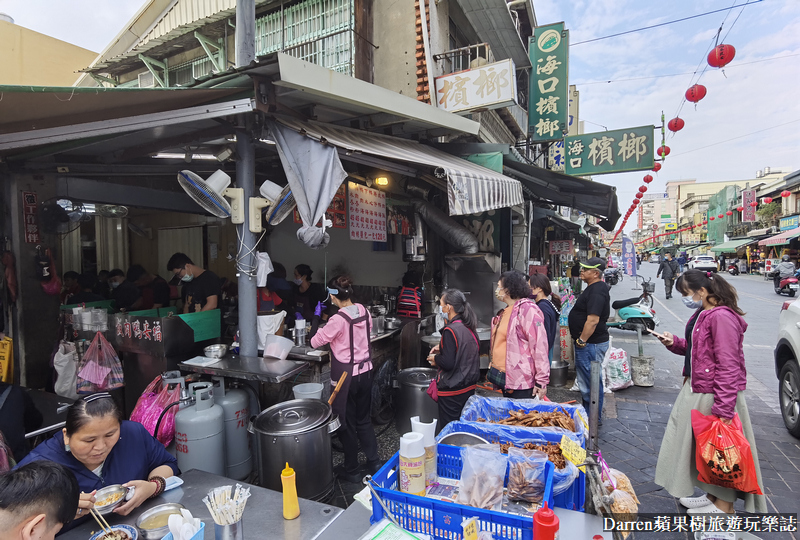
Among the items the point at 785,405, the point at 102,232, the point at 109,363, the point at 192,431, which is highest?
the point at 102,232

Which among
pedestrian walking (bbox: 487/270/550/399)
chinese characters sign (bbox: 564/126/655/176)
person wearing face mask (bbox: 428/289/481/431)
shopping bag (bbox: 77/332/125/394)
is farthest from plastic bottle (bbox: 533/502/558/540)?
chinese characters sign (bbox: 564/126/655/176)

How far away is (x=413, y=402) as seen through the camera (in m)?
5.30

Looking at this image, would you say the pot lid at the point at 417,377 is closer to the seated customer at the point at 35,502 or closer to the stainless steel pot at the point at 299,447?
the stainless steel pot at the point at 299,447

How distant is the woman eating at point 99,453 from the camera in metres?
2.26

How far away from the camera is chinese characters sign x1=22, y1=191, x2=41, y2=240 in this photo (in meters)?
5.95

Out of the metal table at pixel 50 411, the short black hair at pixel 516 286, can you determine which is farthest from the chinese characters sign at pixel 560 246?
the metal table at pixel 50 411

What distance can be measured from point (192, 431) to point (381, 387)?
9.04ft

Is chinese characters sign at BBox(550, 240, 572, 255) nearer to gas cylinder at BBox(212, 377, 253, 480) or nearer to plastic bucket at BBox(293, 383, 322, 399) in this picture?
plastic bucket at BBox(293, 383, 322, 399)

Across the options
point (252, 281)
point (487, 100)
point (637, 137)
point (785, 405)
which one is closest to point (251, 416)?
point (252, 281)

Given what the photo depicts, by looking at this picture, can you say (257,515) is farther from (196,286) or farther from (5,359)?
(5,359)

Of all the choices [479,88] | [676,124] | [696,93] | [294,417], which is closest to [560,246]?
[676,124]

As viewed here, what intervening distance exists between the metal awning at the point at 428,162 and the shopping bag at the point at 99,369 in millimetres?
3705

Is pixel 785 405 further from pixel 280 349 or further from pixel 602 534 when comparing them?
pixel 280 349

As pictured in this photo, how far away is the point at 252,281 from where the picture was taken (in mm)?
4547
